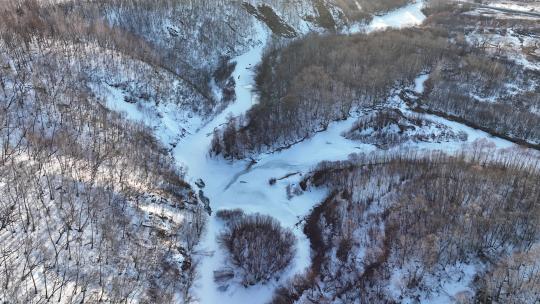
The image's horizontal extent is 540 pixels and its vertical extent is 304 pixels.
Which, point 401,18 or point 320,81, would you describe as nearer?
point 320,81

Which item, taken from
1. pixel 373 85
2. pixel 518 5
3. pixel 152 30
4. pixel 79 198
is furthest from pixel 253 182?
pixel 518 5

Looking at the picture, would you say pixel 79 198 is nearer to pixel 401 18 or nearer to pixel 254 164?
pixel 254 164

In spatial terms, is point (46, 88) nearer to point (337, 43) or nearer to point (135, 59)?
point (135, 59)

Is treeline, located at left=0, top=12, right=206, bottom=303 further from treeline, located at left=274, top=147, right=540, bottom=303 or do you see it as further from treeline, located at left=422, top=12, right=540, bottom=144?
treeline, located at left=422, top=12, right=540, bottom=144

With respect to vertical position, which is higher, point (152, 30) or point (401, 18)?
point (152, 30)

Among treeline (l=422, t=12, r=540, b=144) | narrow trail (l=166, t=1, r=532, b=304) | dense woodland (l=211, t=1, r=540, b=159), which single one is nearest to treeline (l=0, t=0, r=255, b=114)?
dense woodland (l=211, t=1, r=540, b=159)

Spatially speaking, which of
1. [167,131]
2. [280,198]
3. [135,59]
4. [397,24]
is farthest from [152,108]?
[397,24]
